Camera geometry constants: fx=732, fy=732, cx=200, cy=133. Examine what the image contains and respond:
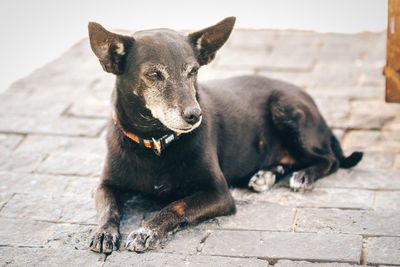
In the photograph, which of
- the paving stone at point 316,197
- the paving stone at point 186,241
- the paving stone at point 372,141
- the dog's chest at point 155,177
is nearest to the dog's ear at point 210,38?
the dog's chest at point 155,177

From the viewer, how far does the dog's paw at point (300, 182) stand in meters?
5.16

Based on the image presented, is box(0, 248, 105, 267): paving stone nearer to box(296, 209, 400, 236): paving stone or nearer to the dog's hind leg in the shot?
box(296, 209, 400, 236): paving stone

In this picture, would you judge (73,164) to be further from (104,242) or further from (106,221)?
(104,242)

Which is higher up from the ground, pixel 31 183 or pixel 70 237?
pixel 70 237

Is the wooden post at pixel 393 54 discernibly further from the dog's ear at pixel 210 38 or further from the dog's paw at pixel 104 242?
the dog's paw at pixel 104 242

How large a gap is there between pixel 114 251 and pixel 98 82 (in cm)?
393

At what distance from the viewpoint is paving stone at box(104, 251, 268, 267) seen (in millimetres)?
4098

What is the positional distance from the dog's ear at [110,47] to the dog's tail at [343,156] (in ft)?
6.42

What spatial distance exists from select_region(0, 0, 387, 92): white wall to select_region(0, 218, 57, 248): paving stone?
14.3ft

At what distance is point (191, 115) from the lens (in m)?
4.30

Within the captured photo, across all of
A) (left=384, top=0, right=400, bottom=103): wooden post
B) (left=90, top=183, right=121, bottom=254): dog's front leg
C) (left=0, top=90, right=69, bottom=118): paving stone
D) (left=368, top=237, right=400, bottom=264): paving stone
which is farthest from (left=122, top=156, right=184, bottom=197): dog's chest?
(left=0, top=90, right=69, bottom=118): paving stone

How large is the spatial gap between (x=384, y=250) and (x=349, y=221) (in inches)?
19.0

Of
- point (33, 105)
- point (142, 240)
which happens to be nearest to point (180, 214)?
point (142, 240)

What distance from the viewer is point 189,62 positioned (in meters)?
4.53
